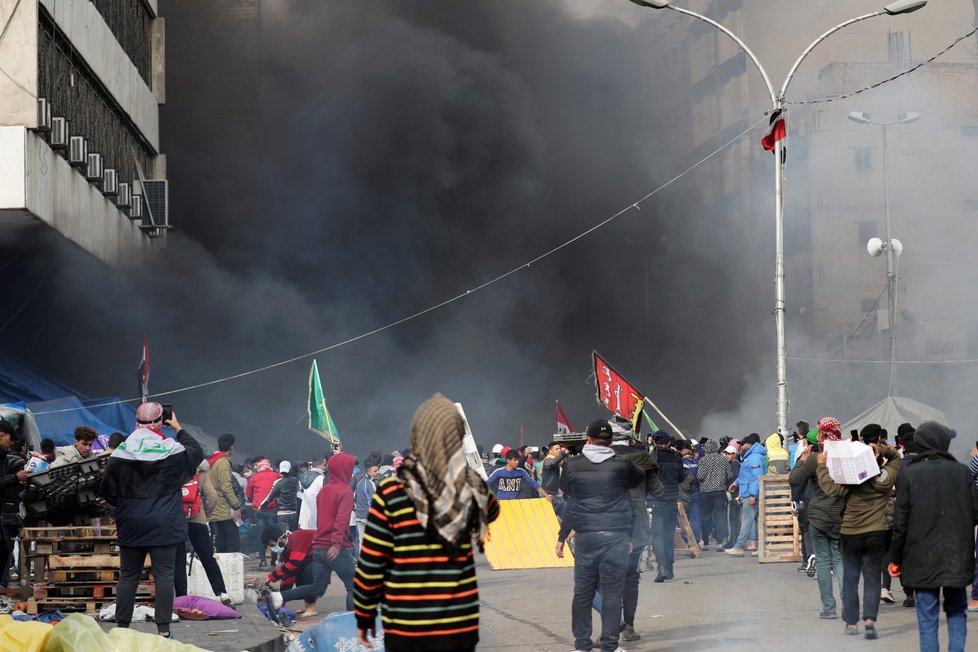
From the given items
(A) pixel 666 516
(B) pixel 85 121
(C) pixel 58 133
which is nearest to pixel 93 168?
(B) pixel 85 121

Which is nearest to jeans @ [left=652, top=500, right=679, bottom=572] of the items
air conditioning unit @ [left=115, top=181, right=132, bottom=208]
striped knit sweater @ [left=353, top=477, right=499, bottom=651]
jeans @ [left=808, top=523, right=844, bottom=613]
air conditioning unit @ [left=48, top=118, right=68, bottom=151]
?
jeans @ [left=808, top=523, right=844, bottom=613]

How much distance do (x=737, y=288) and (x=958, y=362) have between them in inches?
382

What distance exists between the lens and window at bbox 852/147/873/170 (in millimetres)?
46031

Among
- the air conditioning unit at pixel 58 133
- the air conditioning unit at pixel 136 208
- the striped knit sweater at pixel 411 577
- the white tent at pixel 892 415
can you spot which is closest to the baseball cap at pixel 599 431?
the striped knit sweater at pixel 411 577

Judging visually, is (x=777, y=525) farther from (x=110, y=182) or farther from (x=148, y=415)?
(x=110, y=182)

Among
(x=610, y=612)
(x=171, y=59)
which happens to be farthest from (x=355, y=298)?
(x=610, y=612)

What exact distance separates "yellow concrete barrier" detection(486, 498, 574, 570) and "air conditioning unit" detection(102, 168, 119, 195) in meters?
12.1

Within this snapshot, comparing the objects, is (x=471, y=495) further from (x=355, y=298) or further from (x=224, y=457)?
(x=355, y=298)

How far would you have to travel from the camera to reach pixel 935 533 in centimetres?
627

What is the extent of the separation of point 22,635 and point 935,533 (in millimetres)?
4161

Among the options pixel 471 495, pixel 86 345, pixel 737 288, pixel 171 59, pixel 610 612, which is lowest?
pixel 610 612

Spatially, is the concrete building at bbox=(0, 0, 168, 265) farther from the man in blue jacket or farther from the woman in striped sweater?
the woman in striped sweater

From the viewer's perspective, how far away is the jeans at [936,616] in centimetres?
630

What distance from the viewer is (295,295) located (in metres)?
34.5
